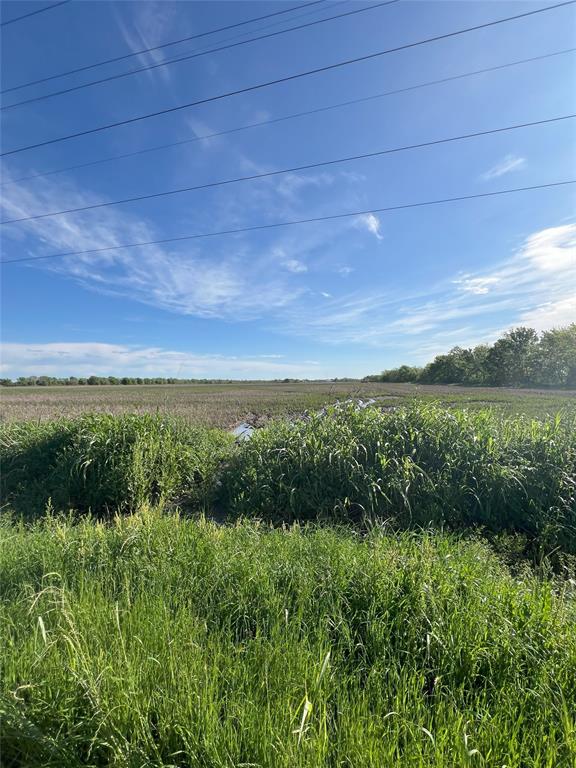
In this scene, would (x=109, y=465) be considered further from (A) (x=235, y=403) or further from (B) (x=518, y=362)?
(B) (x=518, y=362)

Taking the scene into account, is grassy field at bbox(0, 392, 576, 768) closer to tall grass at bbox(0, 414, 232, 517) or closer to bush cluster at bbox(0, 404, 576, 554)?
bush cluster at bbox(0, 404, 576, 554)

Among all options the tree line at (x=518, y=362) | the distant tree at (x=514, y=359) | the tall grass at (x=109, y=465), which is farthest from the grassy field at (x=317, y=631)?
the distant tree at (x=514, y=359)

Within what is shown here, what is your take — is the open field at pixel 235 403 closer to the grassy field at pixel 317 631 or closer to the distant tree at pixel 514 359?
the grassy field at pixel 317 631

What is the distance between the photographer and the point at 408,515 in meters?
3.80

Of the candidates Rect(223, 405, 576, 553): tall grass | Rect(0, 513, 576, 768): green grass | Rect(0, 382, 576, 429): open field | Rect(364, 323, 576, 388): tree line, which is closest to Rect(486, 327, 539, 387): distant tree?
Rect(364, 323, 576, 388): tree line

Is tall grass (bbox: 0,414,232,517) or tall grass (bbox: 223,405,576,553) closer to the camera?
tall grass (bbox: 223,405,576,553)

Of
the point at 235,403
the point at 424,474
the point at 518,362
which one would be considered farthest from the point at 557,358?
the point at 424,474

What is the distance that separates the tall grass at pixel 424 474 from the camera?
3711 mm

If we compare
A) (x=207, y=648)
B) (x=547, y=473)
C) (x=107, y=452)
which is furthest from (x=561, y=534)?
(x=107, y=452)

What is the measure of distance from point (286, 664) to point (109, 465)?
435 centimetres

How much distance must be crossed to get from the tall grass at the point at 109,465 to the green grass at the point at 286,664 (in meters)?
2.27

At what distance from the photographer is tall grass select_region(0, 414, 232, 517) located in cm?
476

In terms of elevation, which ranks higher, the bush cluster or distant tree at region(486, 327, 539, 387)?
distant tree at region(486, 327, 539, 387)

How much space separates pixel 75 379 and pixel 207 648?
73356 mm
